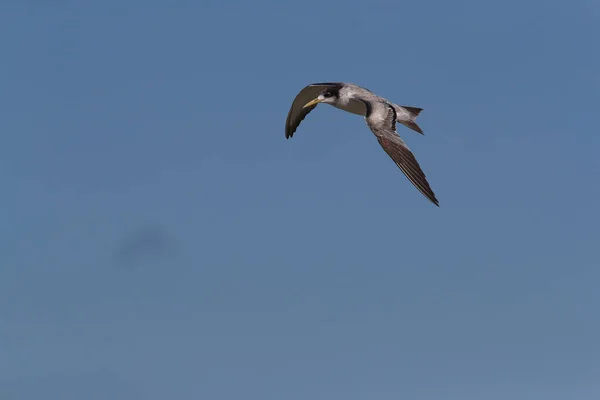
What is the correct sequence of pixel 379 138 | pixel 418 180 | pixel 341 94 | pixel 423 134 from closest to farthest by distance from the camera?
pixel 418 180, pixel 379 138, pixel 423 134, pixel 341 94

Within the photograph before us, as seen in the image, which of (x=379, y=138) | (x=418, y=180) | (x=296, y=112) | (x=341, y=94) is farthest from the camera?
(x=296, y=112)

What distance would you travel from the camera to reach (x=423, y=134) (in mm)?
28438

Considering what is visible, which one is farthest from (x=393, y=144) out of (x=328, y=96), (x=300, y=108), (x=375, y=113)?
(x=300, y=108)

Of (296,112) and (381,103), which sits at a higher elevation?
(296,112)

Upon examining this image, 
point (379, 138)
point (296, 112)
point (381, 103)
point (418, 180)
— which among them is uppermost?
point (296, 112)

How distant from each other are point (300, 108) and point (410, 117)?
5881 millimetres

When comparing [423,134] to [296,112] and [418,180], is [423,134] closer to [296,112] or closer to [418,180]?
[418,180]

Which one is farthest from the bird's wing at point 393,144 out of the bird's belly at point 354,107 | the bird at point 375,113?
the bird's belly at point 354,107

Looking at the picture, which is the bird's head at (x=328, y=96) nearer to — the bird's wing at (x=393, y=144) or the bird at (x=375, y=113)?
the bird at (x=375, y=113)

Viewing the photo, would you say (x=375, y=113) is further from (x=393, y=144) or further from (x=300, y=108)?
(x=300, y=108)

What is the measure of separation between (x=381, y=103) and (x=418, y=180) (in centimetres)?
567

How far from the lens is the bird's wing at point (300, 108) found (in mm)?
32250

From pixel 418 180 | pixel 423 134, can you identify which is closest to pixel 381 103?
pixel 423 134

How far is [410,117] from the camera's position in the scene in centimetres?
2973
